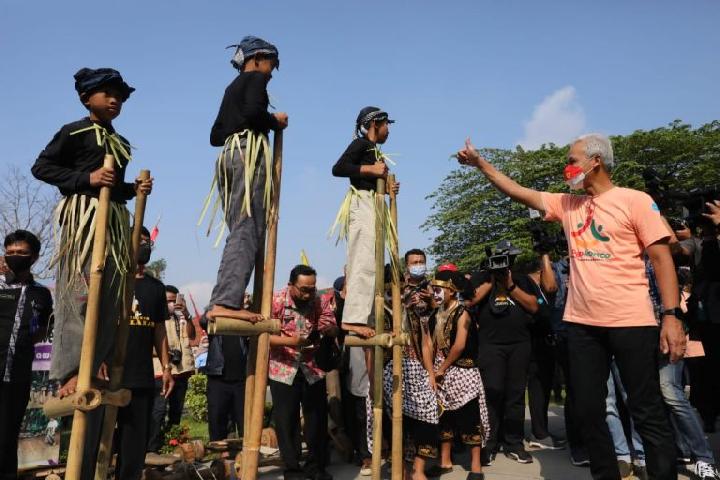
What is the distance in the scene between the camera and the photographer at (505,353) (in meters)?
7.14

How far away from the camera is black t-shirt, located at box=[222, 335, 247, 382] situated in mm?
7871

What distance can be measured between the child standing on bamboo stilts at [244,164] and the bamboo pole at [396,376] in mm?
1514

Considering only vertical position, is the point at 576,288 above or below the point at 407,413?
above

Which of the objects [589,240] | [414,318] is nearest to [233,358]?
[414,318]

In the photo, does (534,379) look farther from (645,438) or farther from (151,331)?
(151,331)

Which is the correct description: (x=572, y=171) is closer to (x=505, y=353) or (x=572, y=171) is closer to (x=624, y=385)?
(x=624, y=385)

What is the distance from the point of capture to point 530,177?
39.4 metres

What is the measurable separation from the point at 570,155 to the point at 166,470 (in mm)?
4991

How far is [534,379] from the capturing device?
792 centimetres

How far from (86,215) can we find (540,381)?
19.3 ft

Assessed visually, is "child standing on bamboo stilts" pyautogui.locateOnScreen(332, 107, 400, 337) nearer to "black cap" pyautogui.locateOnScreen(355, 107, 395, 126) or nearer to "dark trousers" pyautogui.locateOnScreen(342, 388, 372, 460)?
"black cap" pyautogui.locateOnScreen(355, 107, 395, 126)

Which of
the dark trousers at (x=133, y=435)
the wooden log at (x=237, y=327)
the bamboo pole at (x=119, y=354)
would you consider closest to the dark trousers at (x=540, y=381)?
the wooden log at (x=237, y=327)

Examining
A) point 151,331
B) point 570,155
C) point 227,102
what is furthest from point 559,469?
point 227,102

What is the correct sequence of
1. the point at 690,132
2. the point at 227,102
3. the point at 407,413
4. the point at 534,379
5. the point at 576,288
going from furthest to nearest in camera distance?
the point at 690,132, the point at 534,379, the point at 407,413, the point at 227,102, the point at 576,288
